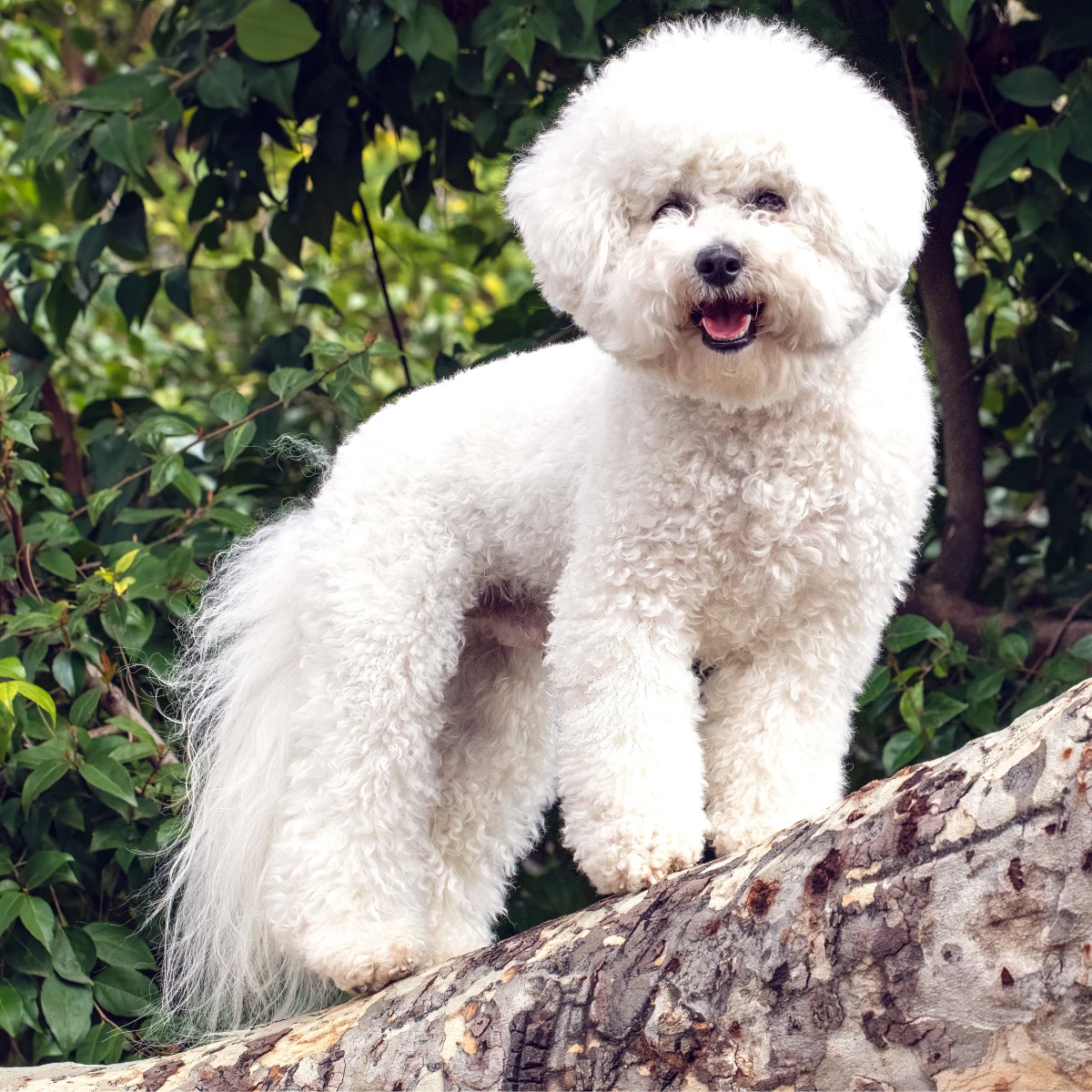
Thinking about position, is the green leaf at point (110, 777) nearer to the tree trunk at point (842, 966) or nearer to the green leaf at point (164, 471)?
the green leaf at point (164, 471)

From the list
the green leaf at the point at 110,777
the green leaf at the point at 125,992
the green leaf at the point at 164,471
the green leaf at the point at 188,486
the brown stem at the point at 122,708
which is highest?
the green leaf at the point at 164,471

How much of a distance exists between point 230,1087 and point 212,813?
25.3 inches

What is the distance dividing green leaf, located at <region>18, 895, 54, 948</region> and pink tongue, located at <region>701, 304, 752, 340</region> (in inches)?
67.8

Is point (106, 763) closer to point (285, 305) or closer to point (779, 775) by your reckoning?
point (779, 775)

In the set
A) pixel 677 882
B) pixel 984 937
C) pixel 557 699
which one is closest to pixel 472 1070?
pixel 677 882

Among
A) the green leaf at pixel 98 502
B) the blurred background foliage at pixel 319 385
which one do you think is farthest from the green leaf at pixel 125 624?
the green leaf at pixel 98 502

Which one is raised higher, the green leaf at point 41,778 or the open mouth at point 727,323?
the open mouth at point 727,323

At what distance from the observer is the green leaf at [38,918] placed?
8.44 ft

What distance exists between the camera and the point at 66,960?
8.84 feet

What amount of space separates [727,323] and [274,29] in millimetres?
1646

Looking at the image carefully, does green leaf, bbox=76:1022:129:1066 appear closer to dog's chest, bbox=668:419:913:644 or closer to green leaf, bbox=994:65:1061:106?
dog's chest, bbox=668:419:913:644

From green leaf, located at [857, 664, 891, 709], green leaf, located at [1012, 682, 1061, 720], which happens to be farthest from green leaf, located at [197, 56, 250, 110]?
green leaf, located at [1012, 682, 1061, 720]

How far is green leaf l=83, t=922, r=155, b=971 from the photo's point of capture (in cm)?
274

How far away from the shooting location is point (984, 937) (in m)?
1.41
